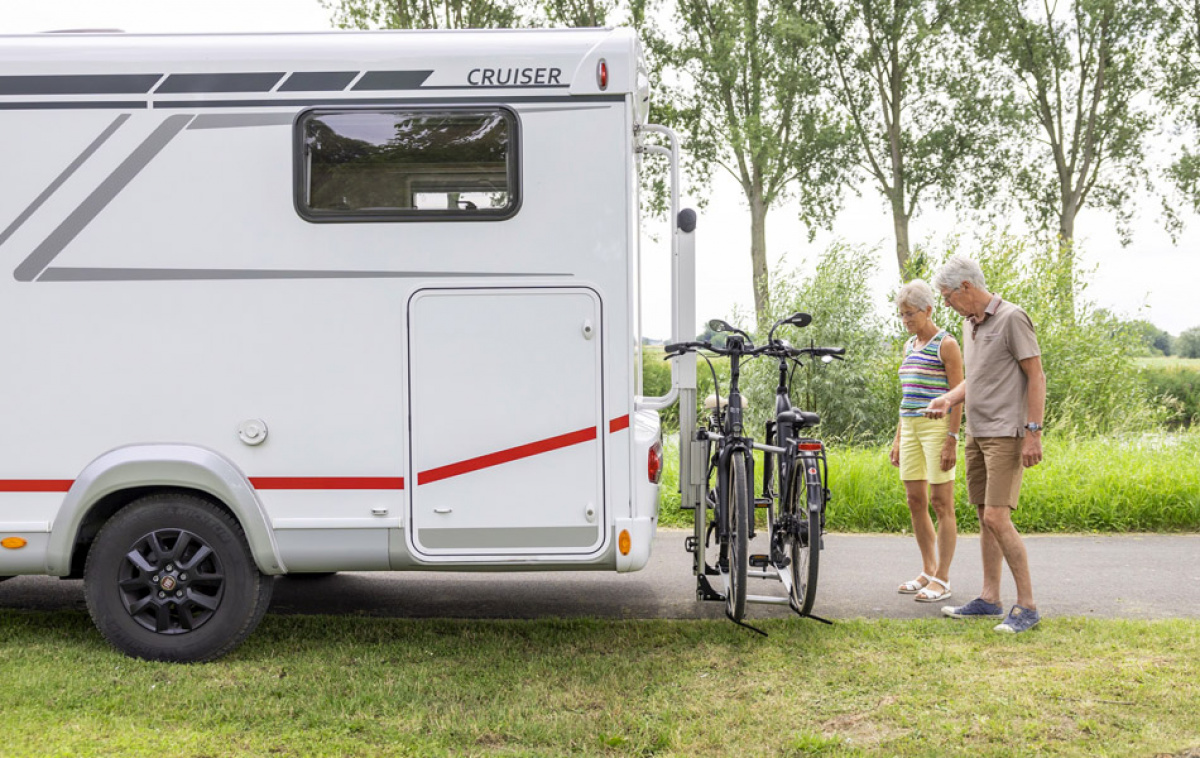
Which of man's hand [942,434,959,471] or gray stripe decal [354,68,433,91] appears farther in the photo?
man's hand [942,434,959,471]

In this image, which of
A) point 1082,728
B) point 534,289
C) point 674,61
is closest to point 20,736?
point 534,289

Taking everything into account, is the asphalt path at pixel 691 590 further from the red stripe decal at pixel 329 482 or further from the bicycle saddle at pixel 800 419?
the red stripe decal at pixel 329 482

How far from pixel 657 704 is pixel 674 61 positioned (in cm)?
1873

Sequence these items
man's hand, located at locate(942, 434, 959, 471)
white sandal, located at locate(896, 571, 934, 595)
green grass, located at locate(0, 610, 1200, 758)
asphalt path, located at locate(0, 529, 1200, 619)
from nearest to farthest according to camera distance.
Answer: green grass, located at locate(0, 610, 1200, 758) → man's hand, located at locate(942, 434, 959, 471) → asphalt path, located at locate(0, 529, 1200, 619) → white sandal, located at locate(896, 571, 934, 595)

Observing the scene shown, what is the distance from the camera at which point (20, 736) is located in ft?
12.3

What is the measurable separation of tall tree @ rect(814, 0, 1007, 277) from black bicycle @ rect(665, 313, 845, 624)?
656 inches

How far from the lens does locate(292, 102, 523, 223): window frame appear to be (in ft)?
14.7

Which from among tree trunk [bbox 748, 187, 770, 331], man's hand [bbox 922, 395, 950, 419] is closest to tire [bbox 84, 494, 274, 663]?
man's hand [bbox 922, 395, 950, 419]

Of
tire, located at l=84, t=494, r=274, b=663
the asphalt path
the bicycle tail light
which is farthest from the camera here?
the asphalt path

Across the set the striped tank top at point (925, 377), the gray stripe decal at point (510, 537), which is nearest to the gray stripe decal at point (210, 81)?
the gray stripe decal at point (510, 537)

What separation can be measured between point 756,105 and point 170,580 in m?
18.3

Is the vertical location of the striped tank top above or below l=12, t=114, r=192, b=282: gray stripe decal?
below

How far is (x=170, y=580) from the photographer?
4.57 metres

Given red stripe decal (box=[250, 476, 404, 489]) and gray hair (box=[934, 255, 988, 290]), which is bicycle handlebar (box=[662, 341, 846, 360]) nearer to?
gray hair (box=[934, 255, 988, 290])
